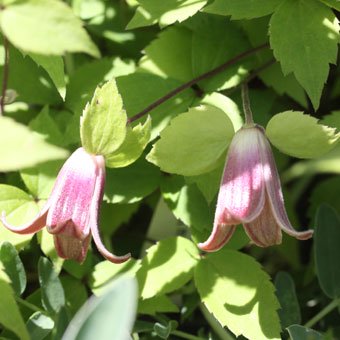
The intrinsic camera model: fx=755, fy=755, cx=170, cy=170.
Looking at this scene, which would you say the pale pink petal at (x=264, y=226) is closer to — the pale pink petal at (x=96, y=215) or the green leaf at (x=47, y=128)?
the pale pink petal at (x=96, y=215)

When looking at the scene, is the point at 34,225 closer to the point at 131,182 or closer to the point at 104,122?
the point at 104,122

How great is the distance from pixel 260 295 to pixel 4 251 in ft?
1.25

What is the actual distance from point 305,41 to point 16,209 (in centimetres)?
50

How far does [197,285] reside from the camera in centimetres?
113

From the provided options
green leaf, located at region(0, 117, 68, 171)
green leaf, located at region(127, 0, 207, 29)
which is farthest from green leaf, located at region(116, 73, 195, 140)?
green leaf, located at region(0, 117, 68, 171)

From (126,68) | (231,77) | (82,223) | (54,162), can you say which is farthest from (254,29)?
(82,223)

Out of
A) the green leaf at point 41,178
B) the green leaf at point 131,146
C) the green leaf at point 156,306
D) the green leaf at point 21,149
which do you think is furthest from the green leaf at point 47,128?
the green leaf at point 21,149

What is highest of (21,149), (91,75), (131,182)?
(21,149)

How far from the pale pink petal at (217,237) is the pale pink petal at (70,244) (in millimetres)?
152

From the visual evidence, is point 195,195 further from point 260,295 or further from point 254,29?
point 254,29

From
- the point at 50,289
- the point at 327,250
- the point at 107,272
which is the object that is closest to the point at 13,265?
the point at 50,289

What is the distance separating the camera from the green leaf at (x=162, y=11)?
3.68 ft

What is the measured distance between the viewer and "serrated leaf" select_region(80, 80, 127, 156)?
0.97m

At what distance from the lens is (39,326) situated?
1039mm
